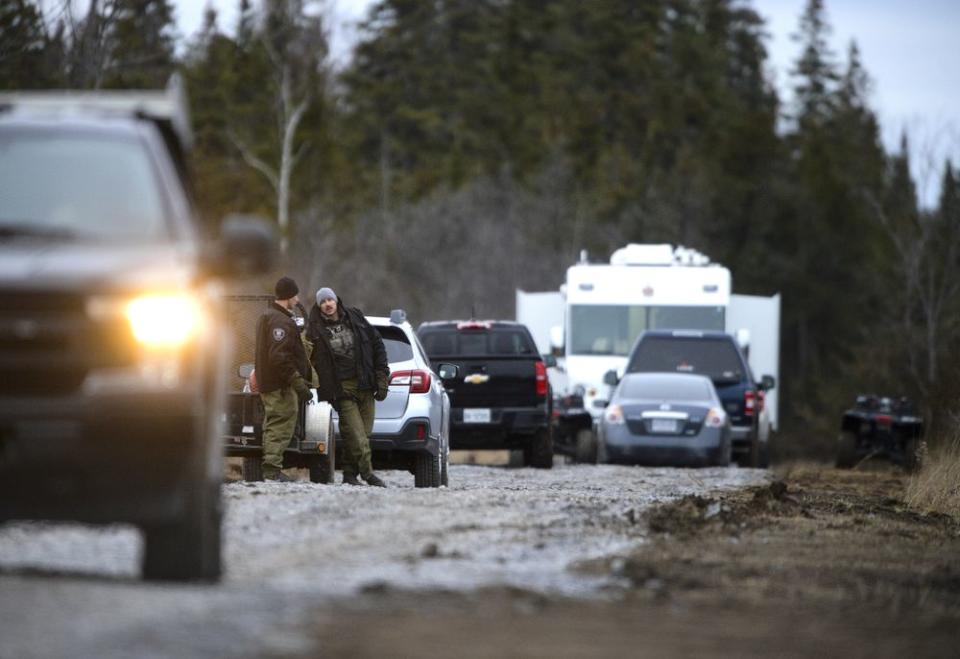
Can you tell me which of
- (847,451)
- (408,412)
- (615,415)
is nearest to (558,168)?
(847,451)

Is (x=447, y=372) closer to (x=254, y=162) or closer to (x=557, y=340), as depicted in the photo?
(x=557, y=340)

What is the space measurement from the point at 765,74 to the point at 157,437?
87.2 meters

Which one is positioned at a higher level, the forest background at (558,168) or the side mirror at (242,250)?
the forest background at (558,168)

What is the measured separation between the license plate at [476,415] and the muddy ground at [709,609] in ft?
41.6

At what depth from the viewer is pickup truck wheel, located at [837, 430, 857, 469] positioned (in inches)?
1337

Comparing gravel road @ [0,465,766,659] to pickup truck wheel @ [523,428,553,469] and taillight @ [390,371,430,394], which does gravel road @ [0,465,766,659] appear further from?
pickup truck wheel @ [523,428,553,469]

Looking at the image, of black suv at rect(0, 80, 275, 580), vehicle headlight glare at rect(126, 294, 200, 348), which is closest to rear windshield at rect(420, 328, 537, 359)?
black suv at rect(0, 80, 275, 580)

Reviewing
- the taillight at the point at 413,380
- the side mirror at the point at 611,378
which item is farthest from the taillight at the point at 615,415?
the taillight at the point at 413,380

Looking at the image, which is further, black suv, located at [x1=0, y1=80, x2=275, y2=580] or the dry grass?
the dry grass

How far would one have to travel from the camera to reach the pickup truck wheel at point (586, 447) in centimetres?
3016

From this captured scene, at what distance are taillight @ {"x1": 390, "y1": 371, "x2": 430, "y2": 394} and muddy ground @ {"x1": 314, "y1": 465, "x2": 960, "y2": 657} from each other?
5862 mm

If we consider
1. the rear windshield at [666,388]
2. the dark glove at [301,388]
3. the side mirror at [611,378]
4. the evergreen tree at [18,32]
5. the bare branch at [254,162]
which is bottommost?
the dark glove at [301,388]

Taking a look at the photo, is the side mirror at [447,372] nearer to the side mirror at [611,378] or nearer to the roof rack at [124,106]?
the side mirror at [611,378]

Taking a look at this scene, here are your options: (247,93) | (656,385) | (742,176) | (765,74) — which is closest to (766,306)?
(656,385)
